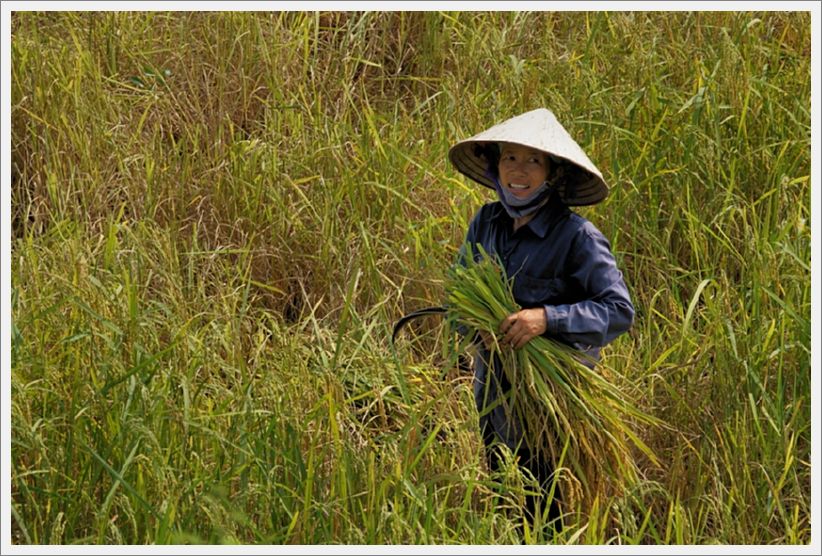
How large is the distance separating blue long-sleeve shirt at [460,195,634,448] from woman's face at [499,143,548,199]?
2.5 inches

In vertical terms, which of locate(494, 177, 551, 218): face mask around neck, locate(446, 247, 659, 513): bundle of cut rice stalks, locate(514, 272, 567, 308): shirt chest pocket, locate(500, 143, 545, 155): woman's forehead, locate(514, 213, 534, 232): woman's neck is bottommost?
locate(446, 247, 659, 513): bundle of cut rice stalks

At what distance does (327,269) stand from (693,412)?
1.22m

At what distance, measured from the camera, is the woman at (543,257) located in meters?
2.77

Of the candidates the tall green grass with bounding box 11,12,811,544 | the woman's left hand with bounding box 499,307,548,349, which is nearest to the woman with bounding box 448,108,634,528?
the woman's left hand with bounding box 499,307,548,349

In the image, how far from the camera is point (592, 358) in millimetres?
2857

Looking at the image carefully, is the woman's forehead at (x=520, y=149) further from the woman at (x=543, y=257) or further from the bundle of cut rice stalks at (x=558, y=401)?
the bundle of cut rice stalks at (x=558, y=401)

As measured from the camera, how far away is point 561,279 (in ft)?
9.35

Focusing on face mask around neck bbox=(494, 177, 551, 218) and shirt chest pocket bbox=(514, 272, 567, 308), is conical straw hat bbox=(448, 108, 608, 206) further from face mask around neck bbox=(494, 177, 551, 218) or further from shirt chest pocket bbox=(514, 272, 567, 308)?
shirt chest pocket bbox=(514, 272, 567, 308)

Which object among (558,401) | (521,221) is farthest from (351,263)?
(558,401)

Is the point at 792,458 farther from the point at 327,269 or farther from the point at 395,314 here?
the point at 327,269

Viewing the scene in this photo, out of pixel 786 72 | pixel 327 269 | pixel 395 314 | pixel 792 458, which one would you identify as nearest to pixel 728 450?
pixel 792 458

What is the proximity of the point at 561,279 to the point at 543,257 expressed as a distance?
2.6 inches

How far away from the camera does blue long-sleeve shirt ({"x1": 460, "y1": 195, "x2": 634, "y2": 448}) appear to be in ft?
9.08

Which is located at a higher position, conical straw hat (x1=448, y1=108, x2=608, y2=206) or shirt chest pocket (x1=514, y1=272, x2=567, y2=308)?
conical straw hat (x1=448, y1=108, x2=608, y2=206)
